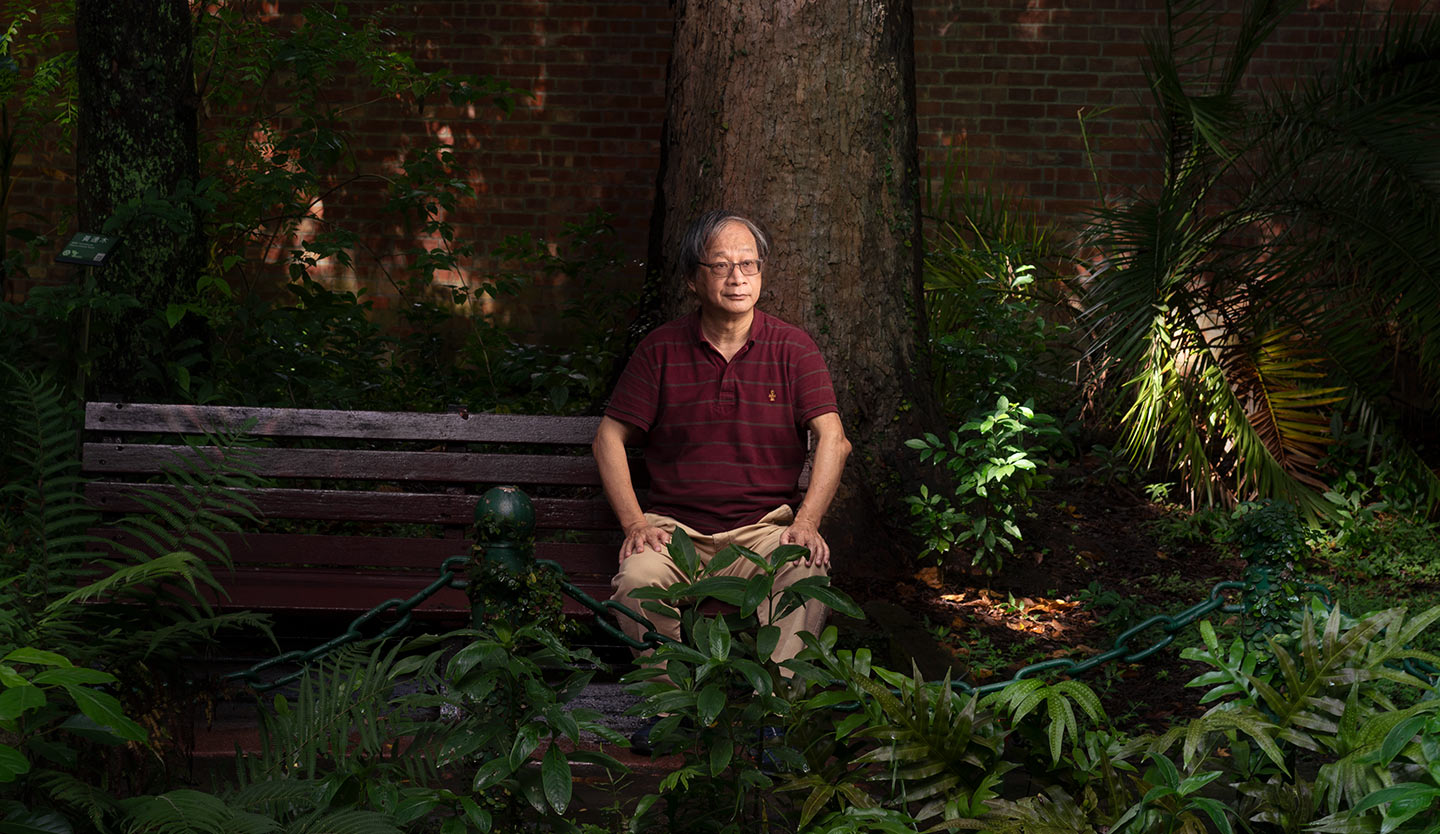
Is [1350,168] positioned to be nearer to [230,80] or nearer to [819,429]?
[819,429]

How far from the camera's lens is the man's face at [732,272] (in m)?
3.55

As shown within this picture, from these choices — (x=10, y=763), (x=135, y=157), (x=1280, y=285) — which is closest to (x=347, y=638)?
(x=10, y=763)

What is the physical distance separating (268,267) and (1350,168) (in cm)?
629

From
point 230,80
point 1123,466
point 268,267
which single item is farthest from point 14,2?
point 1123,466

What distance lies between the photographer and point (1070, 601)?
4758 millimetres

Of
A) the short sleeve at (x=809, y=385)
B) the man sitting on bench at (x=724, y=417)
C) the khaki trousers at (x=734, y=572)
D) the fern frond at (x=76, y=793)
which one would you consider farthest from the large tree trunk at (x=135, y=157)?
the fern frond at (x=76, y=793)

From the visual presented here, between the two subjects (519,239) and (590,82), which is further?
(590,82)

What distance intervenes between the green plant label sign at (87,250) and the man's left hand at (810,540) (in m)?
2.38

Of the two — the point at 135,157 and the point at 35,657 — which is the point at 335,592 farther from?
the point at 135,157

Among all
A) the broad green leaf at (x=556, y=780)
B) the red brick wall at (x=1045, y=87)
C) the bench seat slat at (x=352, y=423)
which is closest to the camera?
the broad green leaf at (x=556, y=780)

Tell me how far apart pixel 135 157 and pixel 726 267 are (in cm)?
326

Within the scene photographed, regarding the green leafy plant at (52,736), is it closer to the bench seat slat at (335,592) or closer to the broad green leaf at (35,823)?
the broad green leaf at (35,823)

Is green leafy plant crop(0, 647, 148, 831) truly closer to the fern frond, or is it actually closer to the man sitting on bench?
the fern frond

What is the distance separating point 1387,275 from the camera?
5.28m
